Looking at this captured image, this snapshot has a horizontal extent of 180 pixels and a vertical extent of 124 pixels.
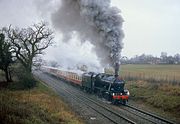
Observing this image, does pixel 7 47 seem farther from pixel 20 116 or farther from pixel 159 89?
pixel 20 116

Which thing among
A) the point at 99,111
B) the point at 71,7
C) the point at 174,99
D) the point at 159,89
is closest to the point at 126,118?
the point at 99,111

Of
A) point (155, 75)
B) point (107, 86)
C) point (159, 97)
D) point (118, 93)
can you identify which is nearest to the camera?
point (118, 93)

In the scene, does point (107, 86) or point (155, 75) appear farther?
point (155, 75)

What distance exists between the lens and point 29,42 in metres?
41.2

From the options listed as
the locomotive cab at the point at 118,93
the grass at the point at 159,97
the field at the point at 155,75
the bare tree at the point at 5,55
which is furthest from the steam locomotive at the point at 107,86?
the bare tree at the point at 5,55

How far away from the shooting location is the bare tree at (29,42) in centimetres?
3996

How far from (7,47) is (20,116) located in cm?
2458

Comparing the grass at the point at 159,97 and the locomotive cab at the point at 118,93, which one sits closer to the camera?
the grass at the point at 159,97

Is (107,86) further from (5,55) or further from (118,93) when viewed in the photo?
(5,55)

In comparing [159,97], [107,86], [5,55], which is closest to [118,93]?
[107,86]

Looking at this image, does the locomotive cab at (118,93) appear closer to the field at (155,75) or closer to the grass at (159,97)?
the grass at (159,97)

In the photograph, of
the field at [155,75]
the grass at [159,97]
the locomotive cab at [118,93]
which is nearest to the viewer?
the grass at [159,97]

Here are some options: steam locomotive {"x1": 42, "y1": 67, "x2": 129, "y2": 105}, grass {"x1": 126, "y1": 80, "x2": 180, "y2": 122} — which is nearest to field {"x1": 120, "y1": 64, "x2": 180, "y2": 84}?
grass {"x1": 126, "y1": 80, "x2": 180, "y2": 122}

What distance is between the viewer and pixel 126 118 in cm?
1886
